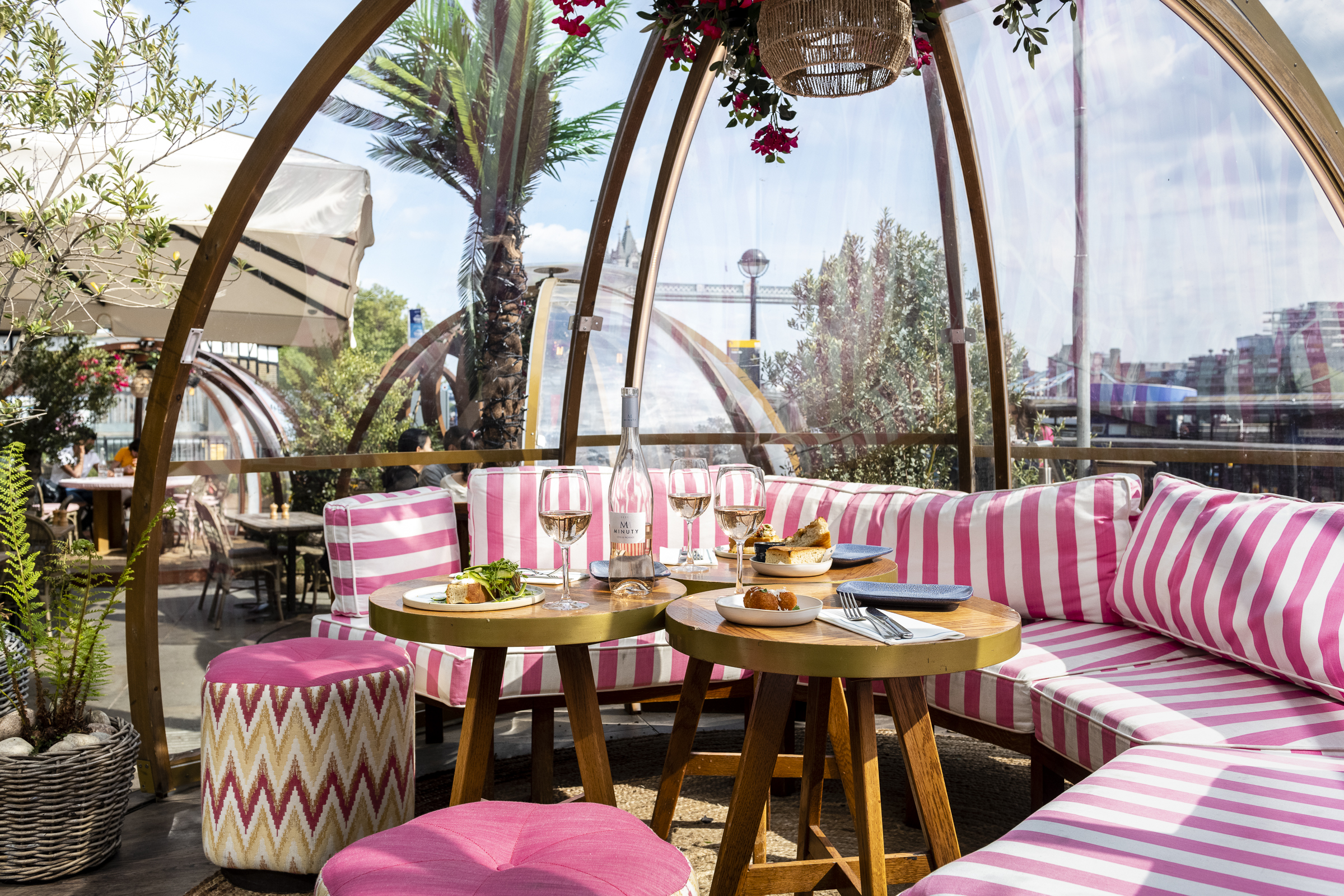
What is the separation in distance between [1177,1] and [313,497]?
374 cm

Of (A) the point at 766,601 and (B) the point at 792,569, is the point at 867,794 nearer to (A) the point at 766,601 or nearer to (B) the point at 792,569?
(A) the point at 766,601

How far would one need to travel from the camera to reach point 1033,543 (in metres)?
3.17

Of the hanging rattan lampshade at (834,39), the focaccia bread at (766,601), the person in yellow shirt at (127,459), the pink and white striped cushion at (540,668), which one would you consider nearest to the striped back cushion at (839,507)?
the pink and white striped cushion at (540,668)

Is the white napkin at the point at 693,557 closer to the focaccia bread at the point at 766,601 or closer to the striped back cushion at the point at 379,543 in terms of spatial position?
the focaccia bread at the point at 766,601

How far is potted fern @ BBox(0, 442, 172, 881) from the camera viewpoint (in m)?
2.45

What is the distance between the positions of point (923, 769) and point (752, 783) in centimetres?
34

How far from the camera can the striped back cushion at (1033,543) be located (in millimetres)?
3061

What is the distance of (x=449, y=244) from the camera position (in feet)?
13.7

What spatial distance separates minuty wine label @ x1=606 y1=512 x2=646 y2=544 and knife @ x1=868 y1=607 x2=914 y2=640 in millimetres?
522

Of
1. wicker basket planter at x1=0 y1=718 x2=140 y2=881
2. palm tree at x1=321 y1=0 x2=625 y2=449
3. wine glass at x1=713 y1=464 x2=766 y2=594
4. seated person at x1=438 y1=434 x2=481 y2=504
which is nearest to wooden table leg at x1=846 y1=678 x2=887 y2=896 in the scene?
wine glass at x1=713 y1=464 x2=766 y2=594

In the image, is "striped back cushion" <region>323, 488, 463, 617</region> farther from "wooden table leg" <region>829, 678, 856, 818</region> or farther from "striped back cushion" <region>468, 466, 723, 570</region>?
"wooden table leg" <region>829, 678, 856, 818</region>

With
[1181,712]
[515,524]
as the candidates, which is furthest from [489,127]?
[1181,712]

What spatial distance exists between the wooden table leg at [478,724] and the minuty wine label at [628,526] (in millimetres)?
375

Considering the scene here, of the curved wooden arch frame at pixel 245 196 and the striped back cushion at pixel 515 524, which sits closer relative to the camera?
the curved wooden arch frame at pixel 245 196
